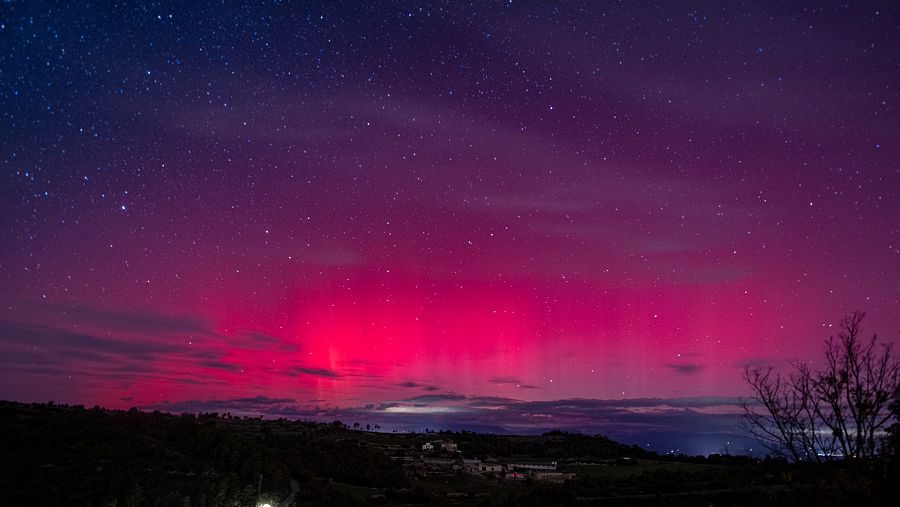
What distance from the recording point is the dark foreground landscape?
2172cm

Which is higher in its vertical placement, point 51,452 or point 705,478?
point 51,452

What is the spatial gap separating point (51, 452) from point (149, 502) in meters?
10.3

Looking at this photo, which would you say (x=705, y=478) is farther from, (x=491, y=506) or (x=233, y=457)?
(x=233, y=457)

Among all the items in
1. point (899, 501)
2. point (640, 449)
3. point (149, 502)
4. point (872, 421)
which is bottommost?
point (640, 449)

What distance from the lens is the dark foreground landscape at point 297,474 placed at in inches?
855

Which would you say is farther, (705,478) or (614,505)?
(705,478)

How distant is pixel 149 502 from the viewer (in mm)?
22797

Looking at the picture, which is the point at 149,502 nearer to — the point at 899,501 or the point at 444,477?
the point at 899,501

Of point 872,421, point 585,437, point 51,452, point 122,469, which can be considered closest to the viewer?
point 872,421

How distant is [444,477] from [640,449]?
154 feet

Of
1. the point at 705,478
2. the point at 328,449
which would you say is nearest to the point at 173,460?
the point at 328,449

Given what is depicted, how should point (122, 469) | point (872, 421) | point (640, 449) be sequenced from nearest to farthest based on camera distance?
point (872, 421), point (122, 469), point (640, 449)

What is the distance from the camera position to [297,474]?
133 ft

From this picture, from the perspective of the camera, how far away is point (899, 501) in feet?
32.8
